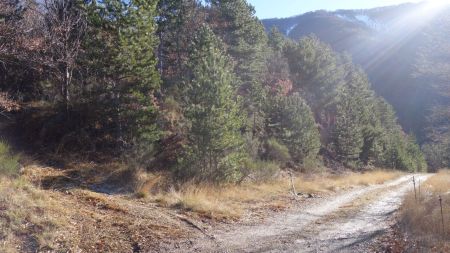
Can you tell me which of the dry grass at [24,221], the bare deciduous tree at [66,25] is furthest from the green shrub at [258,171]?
the dry grass at [24,221]

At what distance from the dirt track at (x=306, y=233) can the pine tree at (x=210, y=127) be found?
173 inches

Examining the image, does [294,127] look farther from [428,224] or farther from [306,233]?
[428,224]

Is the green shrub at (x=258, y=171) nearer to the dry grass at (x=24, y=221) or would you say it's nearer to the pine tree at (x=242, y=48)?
the pine tree at (x=242, y=48)

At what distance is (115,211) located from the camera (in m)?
11.5

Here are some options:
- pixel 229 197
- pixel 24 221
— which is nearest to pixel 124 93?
pixel 229 197

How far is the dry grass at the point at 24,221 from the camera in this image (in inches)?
320

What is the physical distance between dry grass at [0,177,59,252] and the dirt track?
9.81 feet

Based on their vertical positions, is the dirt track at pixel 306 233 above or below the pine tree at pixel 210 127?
below

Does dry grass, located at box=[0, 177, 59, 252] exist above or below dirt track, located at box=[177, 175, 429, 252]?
above

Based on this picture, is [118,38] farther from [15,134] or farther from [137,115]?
[15,134]

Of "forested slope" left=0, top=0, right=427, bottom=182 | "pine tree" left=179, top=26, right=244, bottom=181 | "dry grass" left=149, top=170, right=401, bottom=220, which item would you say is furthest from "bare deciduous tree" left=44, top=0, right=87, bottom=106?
"dry grass" left=149, top=170, right=401, bottom=220

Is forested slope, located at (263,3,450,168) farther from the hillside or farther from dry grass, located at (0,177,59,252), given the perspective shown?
dry grass, located at (0,177,59,252)

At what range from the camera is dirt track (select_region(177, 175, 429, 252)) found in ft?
30.8

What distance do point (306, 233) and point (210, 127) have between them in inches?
321
